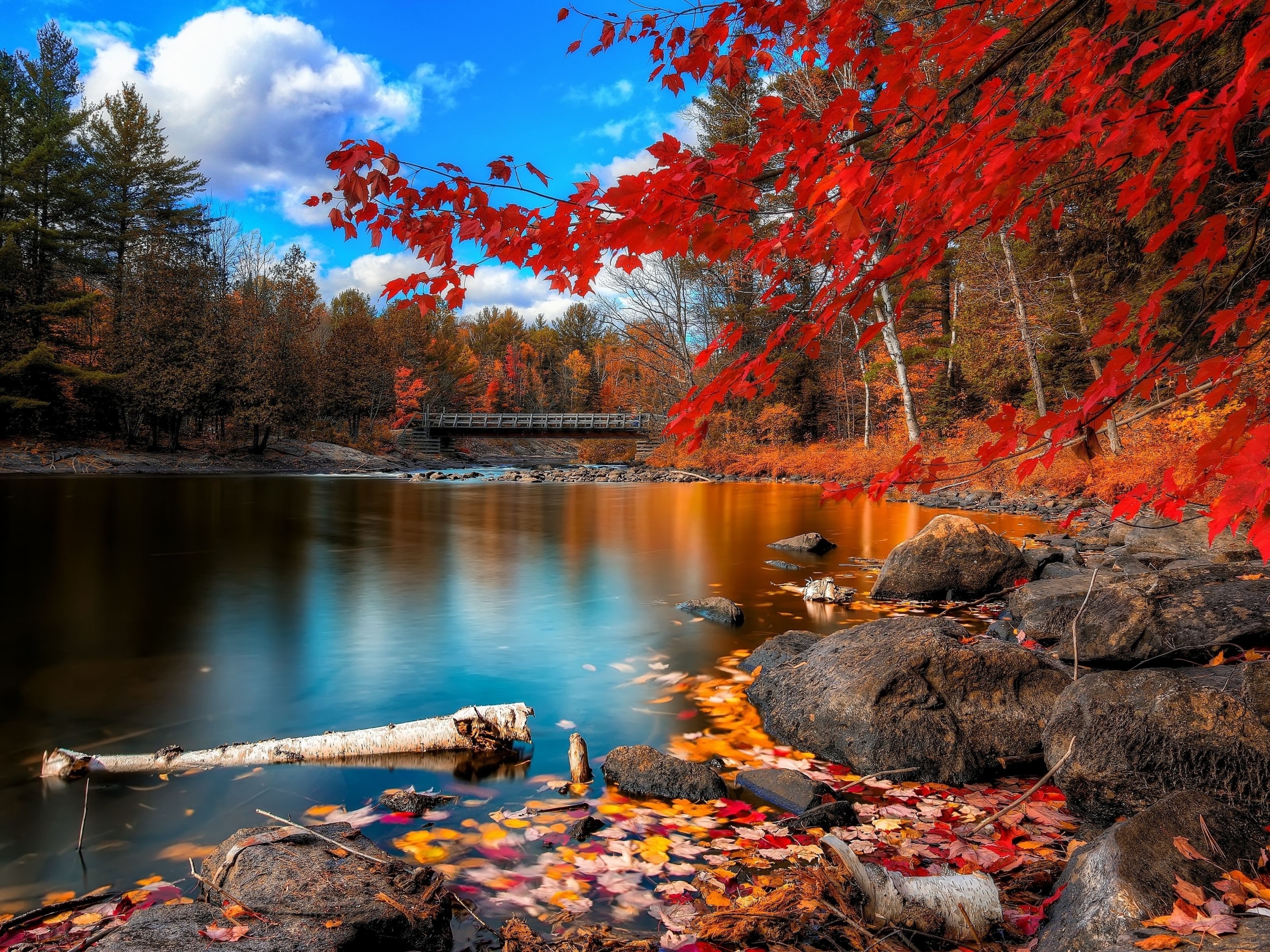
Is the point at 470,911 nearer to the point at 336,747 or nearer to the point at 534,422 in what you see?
the point at 336,747

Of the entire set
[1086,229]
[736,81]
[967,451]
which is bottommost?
Result: [967,451]

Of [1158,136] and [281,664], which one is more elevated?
[1158,136]

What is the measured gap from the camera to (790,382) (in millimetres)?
38219

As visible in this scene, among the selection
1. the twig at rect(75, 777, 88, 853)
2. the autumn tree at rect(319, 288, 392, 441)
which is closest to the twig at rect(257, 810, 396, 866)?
the twig at rect(75, 777, 88, 853)

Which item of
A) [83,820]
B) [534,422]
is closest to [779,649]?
[83,820]

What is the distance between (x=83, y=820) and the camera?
365cm

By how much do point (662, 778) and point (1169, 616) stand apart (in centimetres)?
376

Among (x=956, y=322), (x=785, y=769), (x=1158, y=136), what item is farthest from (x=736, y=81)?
(x=956, y=322)

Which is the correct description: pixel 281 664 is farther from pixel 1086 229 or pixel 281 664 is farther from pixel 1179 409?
pixel 1179 409

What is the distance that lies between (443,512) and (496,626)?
14456 mm

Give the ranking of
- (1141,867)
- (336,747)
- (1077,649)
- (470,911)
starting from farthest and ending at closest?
(1077,649) → (336,747) → (470,911) → (1141,867)

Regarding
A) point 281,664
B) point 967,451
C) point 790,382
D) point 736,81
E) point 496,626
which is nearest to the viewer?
point 736,81

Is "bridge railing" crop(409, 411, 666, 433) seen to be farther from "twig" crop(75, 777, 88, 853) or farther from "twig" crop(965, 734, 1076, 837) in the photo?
"twig" crop(965, 734, 1076, 837)

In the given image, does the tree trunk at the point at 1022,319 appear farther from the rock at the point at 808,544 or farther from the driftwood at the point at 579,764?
the driftwood at the point at 579,764
